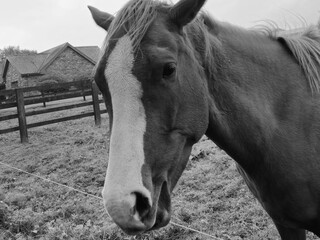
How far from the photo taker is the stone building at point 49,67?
3600 cm

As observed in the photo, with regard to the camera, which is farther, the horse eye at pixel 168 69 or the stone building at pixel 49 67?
the stone building at pixel 49 67

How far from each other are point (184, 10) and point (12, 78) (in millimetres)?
40194

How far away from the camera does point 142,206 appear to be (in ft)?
4.89

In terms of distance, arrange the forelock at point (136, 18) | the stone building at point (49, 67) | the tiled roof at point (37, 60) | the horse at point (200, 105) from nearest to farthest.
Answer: the horse at point (200, 105), the forelock at point (136, 18), the stone building at point (49, 67), the tiled roof at point (37, 60)

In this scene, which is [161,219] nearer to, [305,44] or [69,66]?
[305,44]

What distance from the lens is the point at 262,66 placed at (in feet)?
7.16

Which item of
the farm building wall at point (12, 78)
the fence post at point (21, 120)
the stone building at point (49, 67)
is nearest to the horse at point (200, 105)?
the fence post at point (21, 120)

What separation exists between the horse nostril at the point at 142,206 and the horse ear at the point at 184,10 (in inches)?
35.4

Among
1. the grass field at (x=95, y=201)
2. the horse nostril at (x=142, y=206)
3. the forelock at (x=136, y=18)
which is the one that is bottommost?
the grass field at (x=95, y=201)

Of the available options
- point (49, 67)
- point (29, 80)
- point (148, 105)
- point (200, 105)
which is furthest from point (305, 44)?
point (29, 80)

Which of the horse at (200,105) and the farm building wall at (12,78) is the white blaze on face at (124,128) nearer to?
the horse at (200,105)

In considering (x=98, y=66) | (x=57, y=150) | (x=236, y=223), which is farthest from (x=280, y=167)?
(x=57, y=150)

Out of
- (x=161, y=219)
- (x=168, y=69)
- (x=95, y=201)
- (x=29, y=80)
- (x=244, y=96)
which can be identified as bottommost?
(x=29, y=80)

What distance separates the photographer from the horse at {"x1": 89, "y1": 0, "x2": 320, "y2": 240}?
60.8 inches
